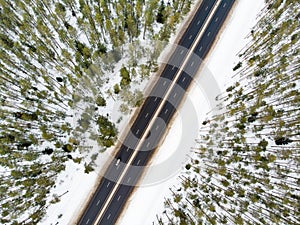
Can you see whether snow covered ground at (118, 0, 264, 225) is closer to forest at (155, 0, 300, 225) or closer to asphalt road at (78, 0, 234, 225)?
asphalt road at (78, 0, 234, 225)

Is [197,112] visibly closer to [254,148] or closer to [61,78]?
[254,148]

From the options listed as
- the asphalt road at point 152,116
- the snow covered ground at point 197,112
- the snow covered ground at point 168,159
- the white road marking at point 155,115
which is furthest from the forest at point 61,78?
the snow covered ground at point 197,112

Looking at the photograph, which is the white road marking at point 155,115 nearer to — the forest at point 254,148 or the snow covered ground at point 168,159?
the snow covered ground at point 168,159

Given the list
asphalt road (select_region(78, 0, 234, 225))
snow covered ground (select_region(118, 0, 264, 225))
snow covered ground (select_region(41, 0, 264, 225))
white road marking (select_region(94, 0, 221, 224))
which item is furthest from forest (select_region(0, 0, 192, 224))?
snow covered ground (select_region(118, 0, 264, 225))

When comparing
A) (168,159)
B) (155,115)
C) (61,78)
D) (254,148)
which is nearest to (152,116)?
(155,115)

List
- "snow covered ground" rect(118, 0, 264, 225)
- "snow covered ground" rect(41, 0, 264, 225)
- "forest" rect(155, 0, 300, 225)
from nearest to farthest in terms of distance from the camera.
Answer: "forest" rect(155, 0, 300, 225)
"snow covered ground" rect(41, 0, 264, 225)
"snow covered ground" rect(118, 0, 264, 225)

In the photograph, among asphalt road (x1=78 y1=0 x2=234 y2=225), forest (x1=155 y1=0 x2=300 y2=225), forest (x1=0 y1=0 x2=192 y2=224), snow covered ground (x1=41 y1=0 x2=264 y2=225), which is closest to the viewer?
forest (x1=155 y1=0 x2=300 y2=225)
